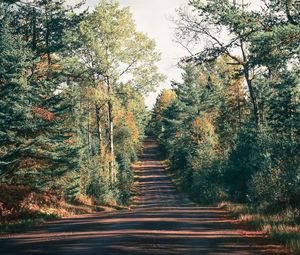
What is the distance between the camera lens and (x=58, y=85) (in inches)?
1237

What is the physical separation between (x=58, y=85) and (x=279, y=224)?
69.1ft

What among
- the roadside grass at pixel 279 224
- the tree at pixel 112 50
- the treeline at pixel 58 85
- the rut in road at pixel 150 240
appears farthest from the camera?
the tree at pixel 112 50

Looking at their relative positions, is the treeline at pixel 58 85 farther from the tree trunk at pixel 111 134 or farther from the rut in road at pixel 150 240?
the rut in road at pixel 150 240

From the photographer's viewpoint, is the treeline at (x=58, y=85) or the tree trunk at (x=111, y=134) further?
the tree trunk at (x=111, y=134)

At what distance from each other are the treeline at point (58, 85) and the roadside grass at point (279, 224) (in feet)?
40.3

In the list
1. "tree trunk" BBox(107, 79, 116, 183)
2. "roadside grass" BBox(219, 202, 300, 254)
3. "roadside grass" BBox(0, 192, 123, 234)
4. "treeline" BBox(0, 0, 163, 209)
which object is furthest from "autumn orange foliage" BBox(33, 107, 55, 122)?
"tree trunk" BBox(107, 79, 116, 183)

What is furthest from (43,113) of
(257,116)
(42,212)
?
(257,116)

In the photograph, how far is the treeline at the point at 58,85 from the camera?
24438 mm

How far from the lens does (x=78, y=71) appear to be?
34.9 meters

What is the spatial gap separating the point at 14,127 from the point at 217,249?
16600mm

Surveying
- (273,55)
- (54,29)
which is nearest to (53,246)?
(273,55)

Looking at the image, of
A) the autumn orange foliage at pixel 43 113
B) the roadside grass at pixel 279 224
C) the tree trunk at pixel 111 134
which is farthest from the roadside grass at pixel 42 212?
the roadside grass at pixel 279 224

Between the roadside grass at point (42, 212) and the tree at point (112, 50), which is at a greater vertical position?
the tree at point (112, 50)

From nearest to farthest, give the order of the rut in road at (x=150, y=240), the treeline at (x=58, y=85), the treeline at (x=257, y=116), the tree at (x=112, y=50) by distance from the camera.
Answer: the rut in road at (x=150, y=240) → the treeline at (x=257, y=116) → the treeline at (x=58, y=85) → the tree at (x=112, y=50)
